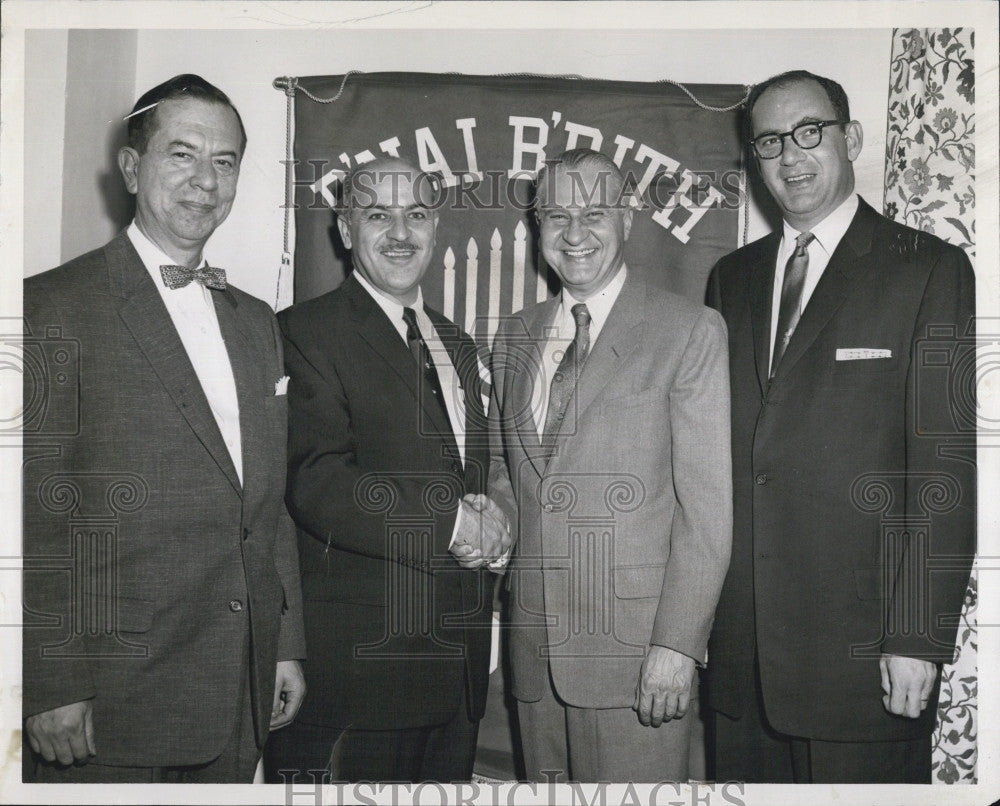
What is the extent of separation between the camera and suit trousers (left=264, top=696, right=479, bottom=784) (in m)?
2.31

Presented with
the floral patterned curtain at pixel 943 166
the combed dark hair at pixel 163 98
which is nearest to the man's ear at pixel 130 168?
the combed dark hair at pixel 163 98

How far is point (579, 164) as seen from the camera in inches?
92.1

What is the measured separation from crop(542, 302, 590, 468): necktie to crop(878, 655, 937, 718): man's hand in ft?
3.27

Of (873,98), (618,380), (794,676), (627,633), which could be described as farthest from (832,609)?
(873,98)

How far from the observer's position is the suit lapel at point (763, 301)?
2.30 m

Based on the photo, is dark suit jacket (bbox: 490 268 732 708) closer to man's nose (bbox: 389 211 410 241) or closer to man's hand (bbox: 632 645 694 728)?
man's hand (bbox: 632 645 694 728)

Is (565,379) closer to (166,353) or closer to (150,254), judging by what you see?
(166,353)

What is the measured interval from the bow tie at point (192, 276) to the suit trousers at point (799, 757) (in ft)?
5.37

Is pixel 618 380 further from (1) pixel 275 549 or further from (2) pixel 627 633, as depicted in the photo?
(1) pixel 275 549

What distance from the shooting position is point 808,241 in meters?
2.34

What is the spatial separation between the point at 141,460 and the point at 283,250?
26.2 inches

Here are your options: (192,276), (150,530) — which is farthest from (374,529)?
(192,276)

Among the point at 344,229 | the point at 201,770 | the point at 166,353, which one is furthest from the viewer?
the point at 344,229

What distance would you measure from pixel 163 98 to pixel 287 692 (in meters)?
1.53
